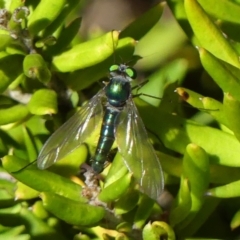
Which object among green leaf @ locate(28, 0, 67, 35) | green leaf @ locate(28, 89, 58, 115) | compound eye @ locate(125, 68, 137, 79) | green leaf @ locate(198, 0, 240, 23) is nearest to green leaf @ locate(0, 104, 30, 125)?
green leaf @ locate(28, 89, 58, 115)

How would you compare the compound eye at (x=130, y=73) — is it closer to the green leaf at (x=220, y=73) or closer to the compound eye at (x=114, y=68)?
the compound eye at (x=114, y=68)

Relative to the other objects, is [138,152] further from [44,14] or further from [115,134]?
[44,14]

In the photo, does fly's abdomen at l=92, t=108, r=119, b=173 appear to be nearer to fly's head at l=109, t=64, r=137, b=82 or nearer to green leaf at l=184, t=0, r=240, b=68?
fly's head at l=109, t=64, r=137, b=82

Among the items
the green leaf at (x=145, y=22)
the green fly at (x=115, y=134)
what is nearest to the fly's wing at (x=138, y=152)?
the green fly at (x=115, y=134)

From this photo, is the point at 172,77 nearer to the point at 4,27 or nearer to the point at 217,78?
the point at 217,78

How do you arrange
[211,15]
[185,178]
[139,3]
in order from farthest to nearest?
[139,3] < [211,15] < [185,178]

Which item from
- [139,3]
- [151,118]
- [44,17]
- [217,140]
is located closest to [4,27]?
[44,17]
